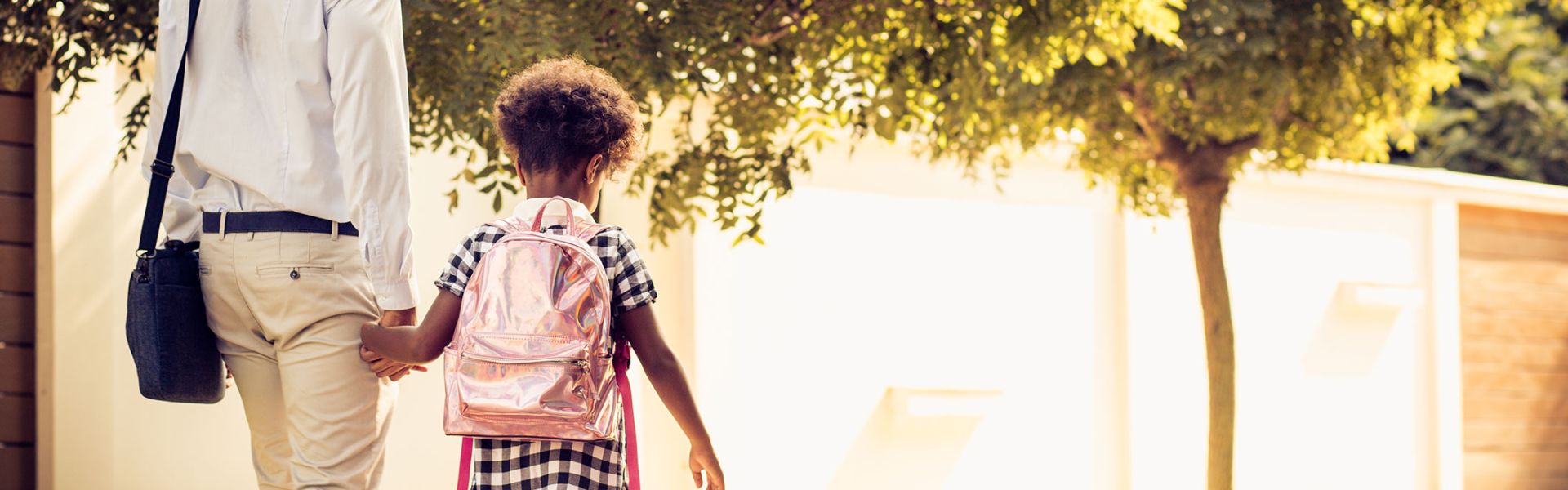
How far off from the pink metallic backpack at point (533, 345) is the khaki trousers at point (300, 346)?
34 centimetres

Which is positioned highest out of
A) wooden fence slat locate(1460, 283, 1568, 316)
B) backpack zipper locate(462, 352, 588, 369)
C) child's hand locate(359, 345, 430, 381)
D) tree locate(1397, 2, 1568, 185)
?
tree locate(1397, 2, 1568, 185)

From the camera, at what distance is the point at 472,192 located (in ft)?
24.8

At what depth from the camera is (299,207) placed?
302 centimetres

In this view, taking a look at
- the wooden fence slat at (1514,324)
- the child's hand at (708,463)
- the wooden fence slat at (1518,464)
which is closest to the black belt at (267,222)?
the child's hand at (708,463)

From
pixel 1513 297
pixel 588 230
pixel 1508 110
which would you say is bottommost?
pixel 1513 297

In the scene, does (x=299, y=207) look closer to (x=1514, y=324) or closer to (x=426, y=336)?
(x=426, y=336)

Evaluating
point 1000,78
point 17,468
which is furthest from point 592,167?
point 17,468

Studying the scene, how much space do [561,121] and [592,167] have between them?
0.11 m

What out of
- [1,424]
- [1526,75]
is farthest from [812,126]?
[1526,75]

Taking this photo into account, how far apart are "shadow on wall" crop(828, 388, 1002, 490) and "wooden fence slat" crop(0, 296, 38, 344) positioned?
13.9 feet

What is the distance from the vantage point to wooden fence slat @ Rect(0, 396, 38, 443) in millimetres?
6160

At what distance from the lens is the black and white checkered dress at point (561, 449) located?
2.84 metres

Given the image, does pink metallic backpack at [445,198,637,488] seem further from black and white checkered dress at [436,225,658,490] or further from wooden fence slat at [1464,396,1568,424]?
wooden fence slat at [1464,396,1568,424]

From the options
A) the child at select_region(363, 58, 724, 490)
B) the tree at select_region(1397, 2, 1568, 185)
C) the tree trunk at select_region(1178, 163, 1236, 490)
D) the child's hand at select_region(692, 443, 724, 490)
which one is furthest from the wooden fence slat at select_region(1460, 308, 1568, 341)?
the child at select_region(363, 58, 724, 490)
